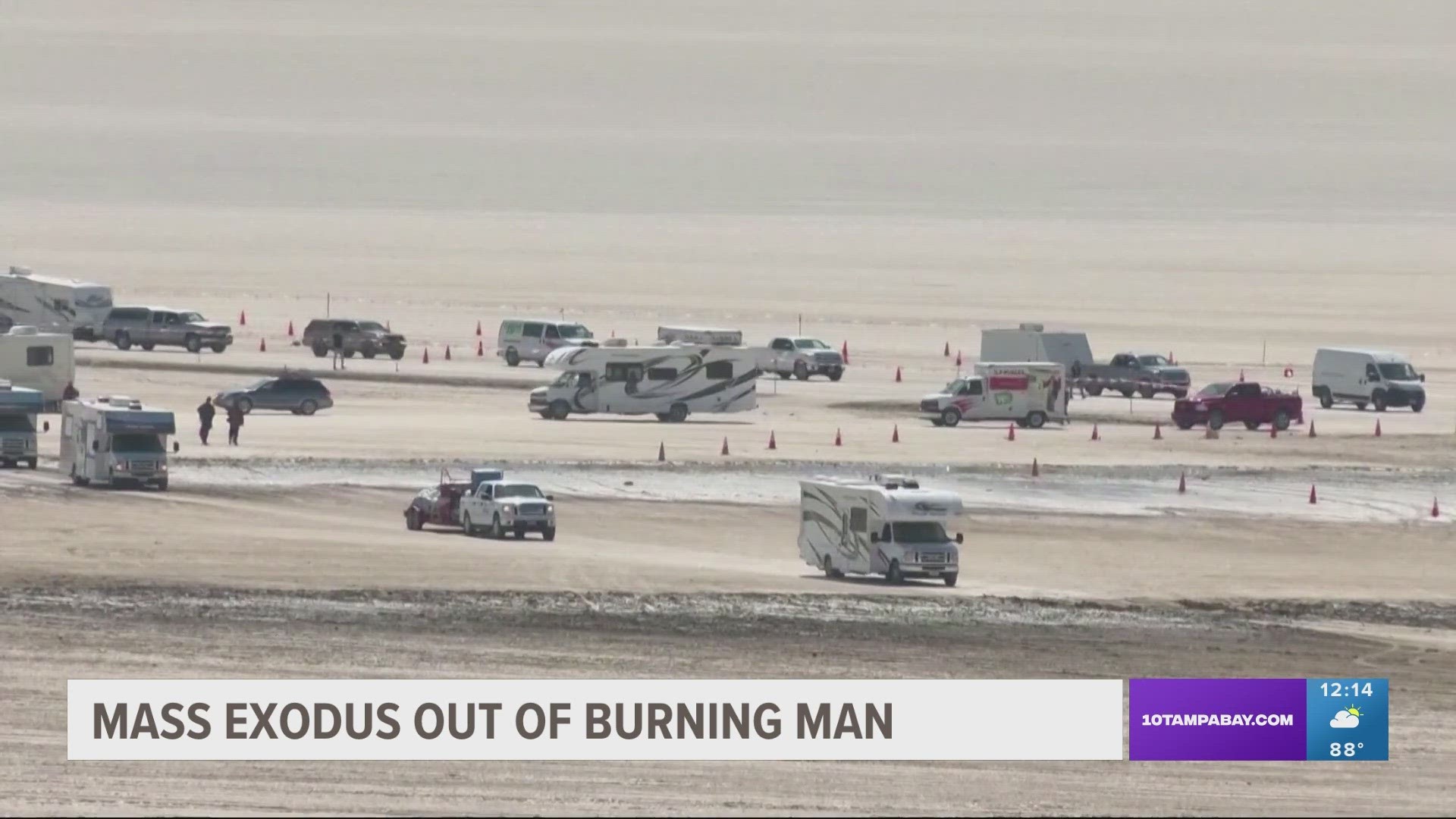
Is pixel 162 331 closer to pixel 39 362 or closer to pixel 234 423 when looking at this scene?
pixel 39 362

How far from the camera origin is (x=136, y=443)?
138ft

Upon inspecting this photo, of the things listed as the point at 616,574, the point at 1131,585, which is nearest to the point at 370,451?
the point at 616,574

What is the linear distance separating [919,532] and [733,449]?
53.9 feet

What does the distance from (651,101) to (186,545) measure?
14824cm

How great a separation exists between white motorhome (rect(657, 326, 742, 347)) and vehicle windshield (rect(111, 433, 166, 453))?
26.7 m

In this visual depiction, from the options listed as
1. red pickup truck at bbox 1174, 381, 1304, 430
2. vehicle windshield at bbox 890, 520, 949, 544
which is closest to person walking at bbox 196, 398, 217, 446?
vehicle windshield at bbox 890, 520, 949, 544

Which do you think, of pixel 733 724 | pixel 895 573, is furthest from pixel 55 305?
pixel 733 724

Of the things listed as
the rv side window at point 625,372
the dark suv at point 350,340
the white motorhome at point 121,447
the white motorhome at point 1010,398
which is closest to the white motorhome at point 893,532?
the white motorhome at point 121,447

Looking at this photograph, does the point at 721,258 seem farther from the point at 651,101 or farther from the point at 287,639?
the point at 287,639

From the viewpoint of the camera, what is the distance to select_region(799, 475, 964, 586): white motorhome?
3469 centimetres

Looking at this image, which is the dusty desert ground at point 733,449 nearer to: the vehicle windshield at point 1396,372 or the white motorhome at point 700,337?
the vehicle windshield at point 1396,372

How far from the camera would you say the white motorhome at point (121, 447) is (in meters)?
41.9

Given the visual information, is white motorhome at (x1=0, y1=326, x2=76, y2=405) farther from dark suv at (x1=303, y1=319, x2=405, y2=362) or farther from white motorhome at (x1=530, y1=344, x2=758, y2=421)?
dark suv at (x1=303, y1=319, x2=405, y2=362)

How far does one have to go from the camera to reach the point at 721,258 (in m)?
115
